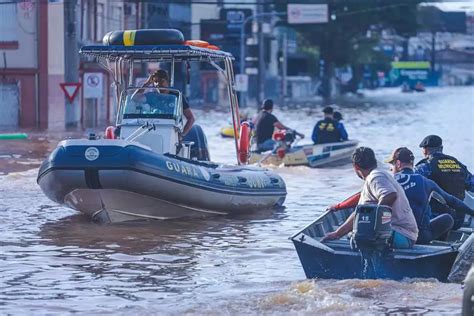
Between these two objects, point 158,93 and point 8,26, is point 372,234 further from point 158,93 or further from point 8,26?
point 8,26

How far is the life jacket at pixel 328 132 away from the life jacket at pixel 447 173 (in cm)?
1230

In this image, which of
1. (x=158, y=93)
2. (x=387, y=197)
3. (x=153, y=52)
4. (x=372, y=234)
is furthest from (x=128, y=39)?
Answer: (x=372, y=234)

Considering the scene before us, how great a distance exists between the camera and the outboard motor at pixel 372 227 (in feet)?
35.1

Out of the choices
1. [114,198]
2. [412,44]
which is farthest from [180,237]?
[412,44]

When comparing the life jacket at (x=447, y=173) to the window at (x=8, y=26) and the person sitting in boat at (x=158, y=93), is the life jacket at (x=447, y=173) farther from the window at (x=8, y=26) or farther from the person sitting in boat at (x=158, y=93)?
the window at (x=8, y=26)

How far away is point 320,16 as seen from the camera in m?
71.3

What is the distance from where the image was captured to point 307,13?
235 feet

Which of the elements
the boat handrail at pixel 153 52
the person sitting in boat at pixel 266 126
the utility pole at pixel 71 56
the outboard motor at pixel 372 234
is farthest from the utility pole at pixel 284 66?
the outboard motor at pixel 372 234

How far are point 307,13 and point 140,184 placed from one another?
5747 centimetres

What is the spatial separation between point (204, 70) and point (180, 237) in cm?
6213

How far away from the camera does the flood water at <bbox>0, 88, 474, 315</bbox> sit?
34.4 feet

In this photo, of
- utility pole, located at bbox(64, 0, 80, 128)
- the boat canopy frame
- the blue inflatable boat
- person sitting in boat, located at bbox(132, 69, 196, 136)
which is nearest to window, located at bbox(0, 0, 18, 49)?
utility pole, located at bbox(64, 0, 80, 128)

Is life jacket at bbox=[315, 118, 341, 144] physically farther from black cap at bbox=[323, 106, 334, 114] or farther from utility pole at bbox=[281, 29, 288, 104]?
utility pole at bbox=[281, 29, 288, 104]

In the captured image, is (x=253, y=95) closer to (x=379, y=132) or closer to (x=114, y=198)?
(x=379, y=132)
